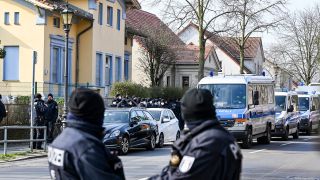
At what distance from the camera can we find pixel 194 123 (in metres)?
4.20

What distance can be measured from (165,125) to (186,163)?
66.1 feet

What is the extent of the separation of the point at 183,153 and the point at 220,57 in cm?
7585

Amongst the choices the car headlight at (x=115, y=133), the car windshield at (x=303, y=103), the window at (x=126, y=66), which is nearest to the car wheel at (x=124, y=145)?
the car headlight at (x=115, y=133)

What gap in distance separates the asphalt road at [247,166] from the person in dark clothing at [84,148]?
30.3ft

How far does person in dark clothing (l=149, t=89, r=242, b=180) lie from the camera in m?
3.99

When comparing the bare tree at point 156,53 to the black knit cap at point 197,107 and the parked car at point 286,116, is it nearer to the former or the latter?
the parked car at point 286,116

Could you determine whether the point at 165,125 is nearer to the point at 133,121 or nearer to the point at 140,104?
the point at 133,121

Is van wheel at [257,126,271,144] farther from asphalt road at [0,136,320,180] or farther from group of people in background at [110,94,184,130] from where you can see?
asphalt road at [0,136,320,180]

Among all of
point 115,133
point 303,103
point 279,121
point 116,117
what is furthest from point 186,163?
point 303,103

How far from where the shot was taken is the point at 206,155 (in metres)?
3.97

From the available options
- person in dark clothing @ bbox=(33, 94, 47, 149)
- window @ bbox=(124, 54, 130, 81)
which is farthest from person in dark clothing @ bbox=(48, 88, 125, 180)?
window @ bbox=(124, 54, 130, 81)

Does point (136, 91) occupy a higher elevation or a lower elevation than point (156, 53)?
lower

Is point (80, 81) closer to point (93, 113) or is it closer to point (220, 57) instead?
point (93, 113)

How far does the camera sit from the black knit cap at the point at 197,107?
4207 millimetres
